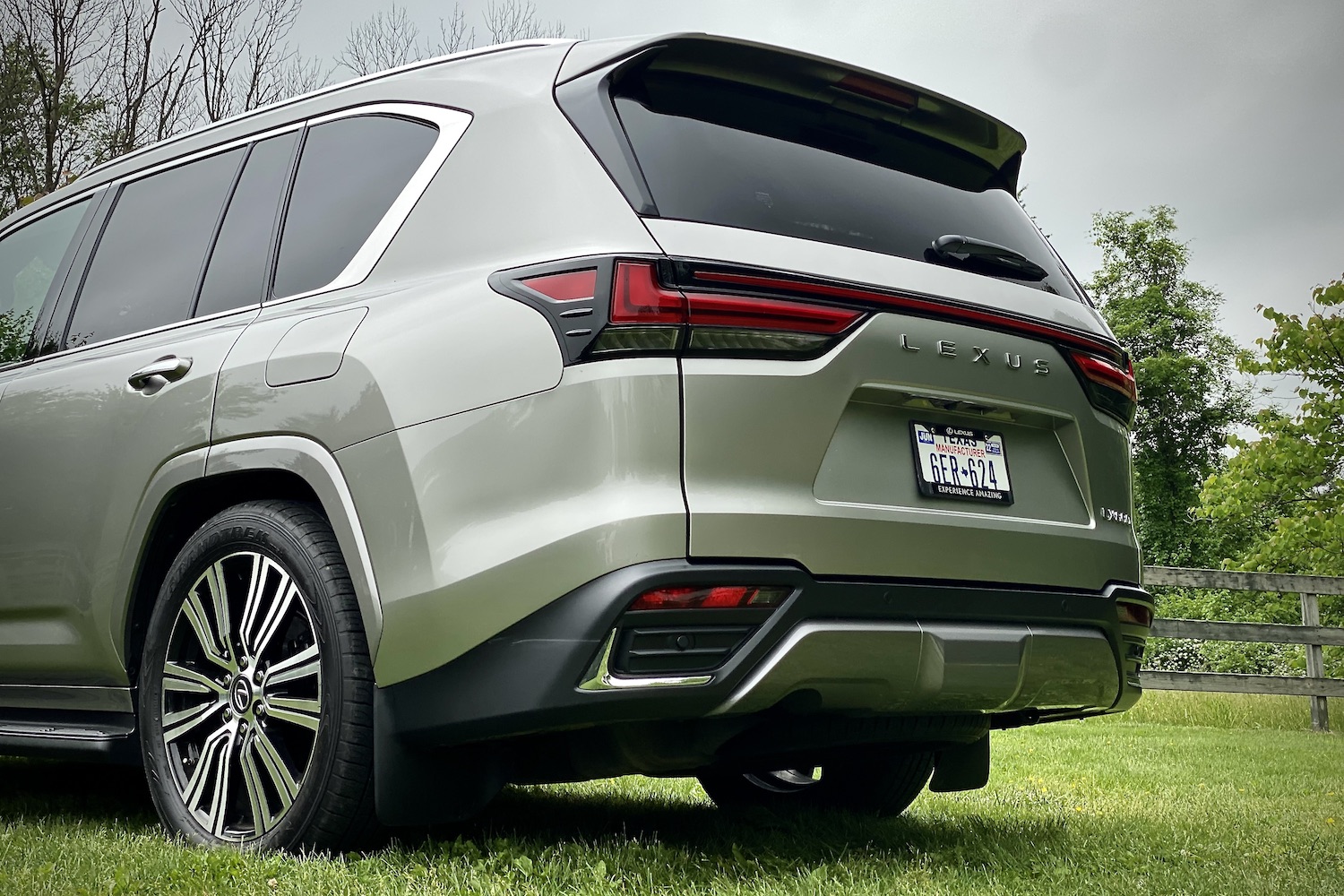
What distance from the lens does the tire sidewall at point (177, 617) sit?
3.15 meters

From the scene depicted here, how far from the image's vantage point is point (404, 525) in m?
2.97

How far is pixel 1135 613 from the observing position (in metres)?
3.54

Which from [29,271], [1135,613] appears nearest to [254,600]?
[29,271]

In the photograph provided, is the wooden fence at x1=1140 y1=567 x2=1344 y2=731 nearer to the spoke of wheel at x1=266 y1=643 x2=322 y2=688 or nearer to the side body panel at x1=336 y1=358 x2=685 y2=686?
the spoke of wheel at x1=266 y1=643 x2=322 y2=688

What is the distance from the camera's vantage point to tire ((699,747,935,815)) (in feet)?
14.5

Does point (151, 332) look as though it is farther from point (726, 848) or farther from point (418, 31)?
point (418, 31)

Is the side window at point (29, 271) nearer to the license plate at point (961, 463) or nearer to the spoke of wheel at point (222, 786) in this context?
the spoke of wheel at point (222, 786)

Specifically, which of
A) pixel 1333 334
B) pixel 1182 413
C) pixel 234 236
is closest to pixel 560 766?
pixel 234 236

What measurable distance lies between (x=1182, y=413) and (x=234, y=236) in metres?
46.5

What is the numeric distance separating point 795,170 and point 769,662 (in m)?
1.25

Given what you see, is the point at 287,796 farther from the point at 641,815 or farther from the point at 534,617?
the point at 641,815

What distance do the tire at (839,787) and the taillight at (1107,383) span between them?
1.36 meters

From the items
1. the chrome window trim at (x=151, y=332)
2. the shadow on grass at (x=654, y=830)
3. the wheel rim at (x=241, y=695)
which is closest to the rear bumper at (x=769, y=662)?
the wheel rim at (x=241, y=695)

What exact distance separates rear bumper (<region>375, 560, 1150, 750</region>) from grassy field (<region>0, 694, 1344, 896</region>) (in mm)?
422
